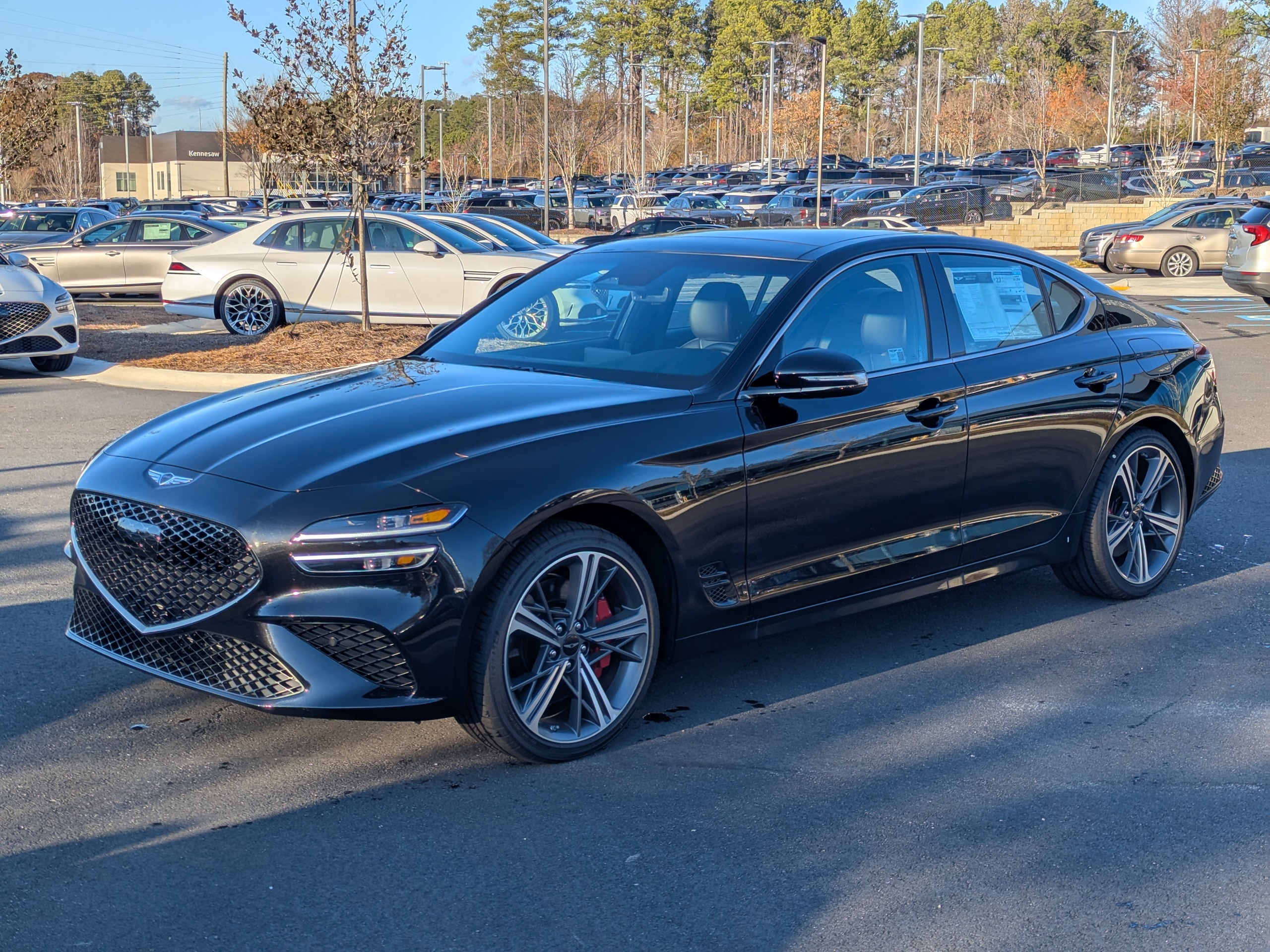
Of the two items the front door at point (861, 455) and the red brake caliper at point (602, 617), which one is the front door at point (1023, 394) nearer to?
the front door at point (861, 455)

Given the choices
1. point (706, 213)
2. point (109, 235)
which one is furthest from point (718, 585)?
point (706, 213)

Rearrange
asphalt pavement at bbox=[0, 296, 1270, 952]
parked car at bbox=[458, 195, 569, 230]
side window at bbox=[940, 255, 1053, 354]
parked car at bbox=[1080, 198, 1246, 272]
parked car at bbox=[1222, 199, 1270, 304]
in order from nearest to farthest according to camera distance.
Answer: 1. asphalt pavement at bbox=[0, 296, 1270, 952]
2. side window at bbox=[940, 255, 1053, 354]
3. parked car at bbox=[1222, 199, 1270, 304]
4. parked car at bbox=[1080, 198, 1246, 272]
5. parked car at bbox=[458, 195, 569, 230]

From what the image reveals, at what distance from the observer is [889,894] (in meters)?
3.54

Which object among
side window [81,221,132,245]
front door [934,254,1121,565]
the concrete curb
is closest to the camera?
front door [934,254,1121,565]

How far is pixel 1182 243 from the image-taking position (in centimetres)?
2945

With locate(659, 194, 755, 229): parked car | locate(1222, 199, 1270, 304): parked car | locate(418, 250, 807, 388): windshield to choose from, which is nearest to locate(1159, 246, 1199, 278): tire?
locate(659, 194, 755, 229): parked car

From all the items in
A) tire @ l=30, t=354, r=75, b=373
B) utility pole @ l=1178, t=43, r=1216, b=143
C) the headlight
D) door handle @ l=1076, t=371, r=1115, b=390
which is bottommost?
tire @ l=30, t=354, r=75, b=373

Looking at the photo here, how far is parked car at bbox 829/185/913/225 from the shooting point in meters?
44.2

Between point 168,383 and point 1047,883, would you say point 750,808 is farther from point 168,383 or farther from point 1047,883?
point 168,383

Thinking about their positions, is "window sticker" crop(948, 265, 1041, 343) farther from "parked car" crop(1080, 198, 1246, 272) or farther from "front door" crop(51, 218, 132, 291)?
"parked car" crop(1080, 198, 1246, 272)

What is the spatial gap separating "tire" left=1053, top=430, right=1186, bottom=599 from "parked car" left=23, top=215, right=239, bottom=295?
18952mm

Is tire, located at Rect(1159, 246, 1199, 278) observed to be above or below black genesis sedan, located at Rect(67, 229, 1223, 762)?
above

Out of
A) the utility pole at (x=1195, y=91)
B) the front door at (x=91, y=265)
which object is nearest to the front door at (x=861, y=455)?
the front door at (x=91, y=265)

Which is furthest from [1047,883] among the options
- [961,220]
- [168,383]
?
[961,220]
